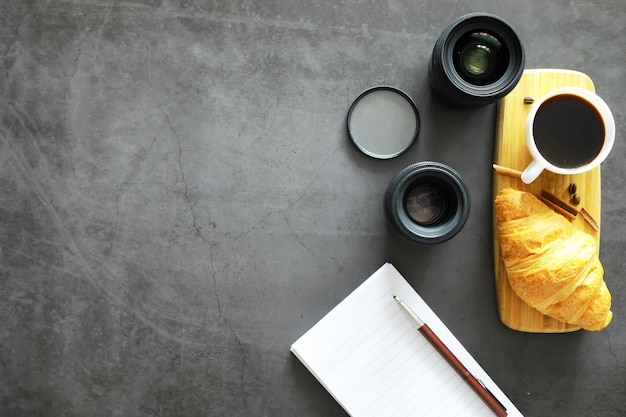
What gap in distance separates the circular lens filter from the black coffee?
256mm

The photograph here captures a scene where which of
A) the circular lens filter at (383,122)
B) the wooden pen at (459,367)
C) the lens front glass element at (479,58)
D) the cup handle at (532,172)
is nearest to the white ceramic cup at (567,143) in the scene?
the cup handle at (532,172)

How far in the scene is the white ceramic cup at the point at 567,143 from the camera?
1.10 metres

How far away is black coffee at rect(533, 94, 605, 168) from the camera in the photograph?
1.12m

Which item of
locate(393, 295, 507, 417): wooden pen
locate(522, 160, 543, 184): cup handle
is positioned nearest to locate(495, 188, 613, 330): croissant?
locate(522, 160, 543, 184): cup handle

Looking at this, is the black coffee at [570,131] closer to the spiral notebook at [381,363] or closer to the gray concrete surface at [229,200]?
the gray concrete surface at [229,200]

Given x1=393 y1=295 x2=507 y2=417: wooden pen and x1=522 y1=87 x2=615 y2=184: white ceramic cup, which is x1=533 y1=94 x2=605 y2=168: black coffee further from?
x1=393 y1=295 x2=507 y2=417: wooden pen

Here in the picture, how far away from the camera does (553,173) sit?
1192 mm

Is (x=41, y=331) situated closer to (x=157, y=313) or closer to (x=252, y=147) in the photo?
(x=157, y=313)

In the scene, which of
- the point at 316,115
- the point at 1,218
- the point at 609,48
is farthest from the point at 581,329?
the point at 1,218

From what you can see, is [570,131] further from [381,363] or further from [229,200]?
[229,200]

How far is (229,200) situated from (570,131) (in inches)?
28.0

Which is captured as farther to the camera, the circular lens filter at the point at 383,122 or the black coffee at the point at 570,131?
the circular lens filter at the point at 383,122

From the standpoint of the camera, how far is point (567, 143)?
3.69ft

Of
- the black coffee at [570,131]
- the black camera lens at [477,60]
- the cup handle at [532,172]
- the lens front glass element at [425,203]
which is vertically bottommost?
the lens front glass element at [425,203]
